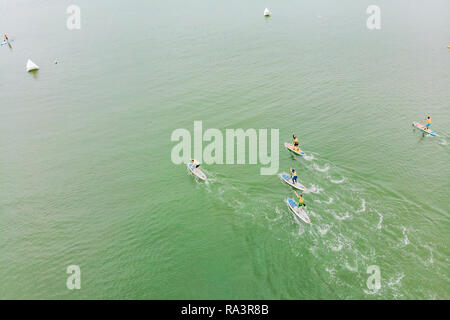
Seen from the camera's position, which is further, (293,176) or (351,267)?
(293,176)

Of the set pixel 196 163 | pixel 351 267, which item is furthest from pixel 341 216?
pixel 196 163

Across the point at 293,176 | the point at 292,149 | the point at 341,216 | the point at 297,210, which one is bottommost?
the point at 341,216

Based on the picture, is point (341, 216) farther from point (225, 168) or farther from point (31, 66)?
point (31, 66)

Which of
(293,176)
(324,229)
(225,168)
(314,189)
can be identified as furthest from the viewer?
(225,168)

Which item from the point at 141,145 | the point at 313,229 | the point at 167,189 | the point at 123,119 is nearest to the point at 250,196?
the point at 313,229

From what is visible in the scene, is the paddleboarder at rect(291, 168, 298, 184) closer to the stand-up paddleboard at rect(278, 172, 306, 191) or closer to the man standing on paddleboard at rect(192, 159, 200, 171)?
the stand-up paddleboard at rect(278, 172, 306, 191)

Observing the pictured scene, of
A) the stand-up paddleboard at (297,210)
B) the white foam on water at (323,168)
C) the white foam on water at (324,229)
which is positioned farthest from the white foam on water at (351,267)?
the white foam on water at (323,168)

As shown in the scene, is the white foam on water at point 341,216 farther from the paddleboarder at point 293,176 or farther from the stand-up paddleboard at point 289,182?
the paddleboarder at point 293,176
